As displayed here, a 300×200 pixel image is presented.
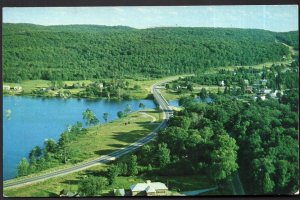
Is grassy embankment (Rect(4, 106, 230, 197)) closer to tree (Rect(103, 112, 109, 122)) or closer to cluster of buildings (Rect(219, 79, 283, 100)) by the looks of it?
tree (Rect(103, 112, 109, 122))

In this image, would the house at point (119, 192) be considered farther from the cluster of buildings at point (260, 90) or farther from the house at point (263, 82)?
the house at point (263, 82)

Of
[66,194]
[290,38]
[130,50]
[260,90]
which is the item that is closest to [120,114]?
[130,50]

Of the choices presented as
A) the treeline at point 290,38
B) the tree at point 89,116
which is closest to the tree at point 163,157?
the tree at point 89,116

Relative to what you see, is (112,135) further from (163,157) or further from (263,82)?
(263,82)

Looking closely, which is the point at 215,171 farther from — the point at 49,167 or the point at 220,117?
the point at 49,167

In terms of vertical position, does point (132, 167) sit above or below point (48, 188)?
above

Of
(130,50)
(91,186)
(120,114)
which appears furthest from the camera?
(130,50)
